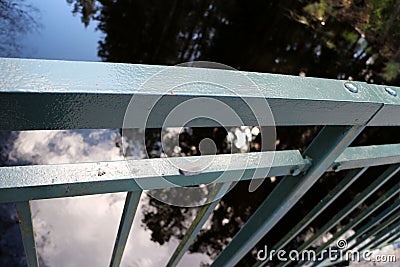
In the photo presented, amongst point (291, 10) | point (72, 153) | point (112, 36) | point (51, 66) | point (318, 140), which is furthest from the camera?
point (291, 10)

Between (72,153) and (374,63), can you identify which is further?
(374,63)

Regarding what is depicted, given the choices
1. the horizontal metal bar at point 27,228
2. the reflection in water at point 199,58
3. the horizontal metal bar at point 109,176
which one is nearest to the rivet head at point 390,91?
the horizontal metal bar at point 109,176

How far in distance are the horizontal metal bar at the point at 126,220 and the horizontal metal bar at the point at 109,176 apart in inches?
1.4

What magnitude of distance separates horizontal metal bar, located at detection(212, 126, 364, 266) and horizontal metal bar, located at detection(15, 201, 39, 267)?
→ 55 cm

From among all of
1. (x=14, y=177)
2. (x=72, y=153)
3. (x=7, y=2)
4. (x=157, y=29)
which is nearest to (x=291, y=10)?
(x=157, y=29)

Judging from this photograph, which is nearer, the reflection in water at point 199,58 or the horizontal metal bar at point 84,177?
the horizontal metal bar at point 84,177

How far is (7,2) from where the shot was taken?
418 cm

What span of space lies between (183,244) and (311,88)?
54 centimetres

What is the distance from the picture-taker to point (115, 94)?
1.24 ft

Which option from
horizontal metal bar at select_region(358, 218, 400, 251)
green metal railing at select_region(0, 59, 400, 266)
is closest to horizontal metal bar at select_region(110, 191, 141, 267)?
green metal railing at select_region(0, 59, 400, 266)

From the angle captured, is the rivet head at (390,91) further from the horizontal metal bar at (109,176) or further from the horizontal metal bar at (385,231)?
the horizontal metal bar at (385,231)

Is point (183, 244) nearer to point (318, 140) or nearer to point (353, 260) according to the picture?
point (318, 140)

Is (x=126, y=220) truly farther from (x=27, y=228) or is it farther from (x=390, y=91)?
(x=390, y=91)

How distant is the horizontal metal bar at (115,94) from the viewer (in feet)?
1.14
